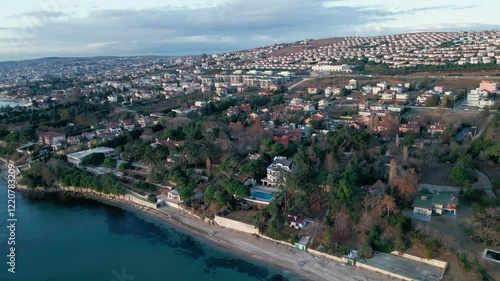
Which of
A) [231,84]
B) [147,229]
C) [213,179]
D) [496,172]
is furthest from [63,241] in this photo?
[231,84]

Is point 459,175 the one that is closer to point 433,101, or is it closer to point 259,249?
point 259,249

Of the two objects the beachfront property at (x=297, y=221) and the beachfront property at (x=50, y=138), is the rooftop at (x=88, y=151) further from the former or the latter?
the beachfront property at (x=297, y=221)

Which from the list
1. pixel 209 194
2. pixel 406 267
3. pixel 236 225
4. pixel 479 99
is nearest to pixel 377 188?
pixel 406 267

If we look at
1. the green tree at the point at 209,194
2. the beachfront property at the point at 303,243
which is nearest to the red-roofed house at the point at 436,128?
the beachfront property at the point at 303,243

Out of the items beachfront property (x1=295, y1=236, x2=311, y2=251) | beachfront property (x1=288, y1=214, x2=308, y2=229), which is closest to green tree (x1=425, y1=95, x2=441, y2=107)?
beachfront property (x1=288, y1=214, x2=308, y2=229)

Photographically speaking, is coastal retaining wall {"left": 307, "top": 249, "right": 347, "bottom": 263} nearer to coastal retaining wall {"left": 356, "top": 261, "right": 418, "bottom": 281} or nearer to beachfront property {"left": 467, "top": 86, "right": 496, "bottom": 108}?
coastal retaining wall {"left": 356, "top": 261, "right": 418, "bottom": 281}
